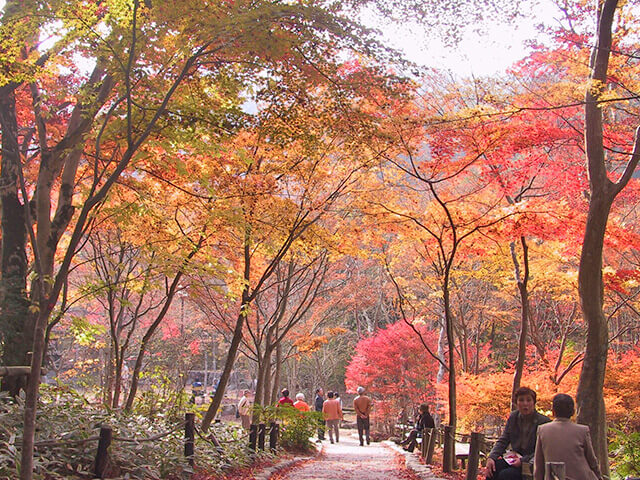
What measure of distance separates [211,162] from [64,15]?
4643mm

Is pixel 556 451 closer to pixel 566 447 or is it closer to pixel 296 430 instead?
pixel 566 447

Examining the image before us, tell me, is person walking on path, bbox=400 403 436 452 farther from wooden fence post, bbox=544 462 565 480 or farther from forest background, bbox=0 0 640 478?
wooden fence post, bbox=544 462 565 480

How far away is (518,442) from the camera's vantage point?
167 inches

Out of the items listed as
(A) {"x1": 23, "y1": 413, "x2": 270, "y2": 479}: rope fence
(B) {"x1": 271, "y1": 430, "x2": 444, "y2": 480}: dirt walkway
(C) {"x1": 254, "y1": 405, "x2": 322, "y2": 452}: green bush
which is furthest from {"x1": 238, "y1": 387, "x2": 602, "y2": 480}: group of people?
(C) {"x1": 254, "y1": 405, "x2": 322, "y2": 452}: green bush

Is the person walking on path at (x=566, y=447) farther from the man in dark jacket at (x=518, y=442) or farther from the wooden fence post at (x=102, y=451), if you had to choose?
the wooden fence post at (x=102, y=451)

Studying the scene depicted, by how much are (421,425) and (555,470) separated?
9.23 m

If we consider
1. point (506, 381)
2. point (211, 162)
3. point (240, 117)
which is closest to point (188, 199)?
point (211, 162)

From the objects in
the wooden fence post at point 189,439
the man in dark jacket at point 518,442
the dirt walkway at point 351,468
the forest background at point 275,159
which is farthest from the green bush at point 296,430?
the man in dark jacket at point 518,442

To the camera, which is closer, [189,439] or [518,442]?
[518,442]

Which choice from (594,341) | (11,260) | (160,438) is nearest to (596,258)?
(594,341)

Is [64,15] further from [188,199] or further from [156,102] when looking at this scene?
[188,199]

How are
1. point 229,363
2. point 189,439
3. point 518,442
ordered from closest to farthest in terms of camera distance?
point 518,442 < point 189,439 < point 229,363

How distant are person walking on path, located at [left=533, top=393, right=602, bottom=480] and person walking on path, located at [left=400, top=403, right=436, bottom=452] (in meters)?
8.17

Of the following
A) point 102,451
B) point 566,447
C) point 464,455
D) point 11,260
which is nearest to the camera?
point 566,447
